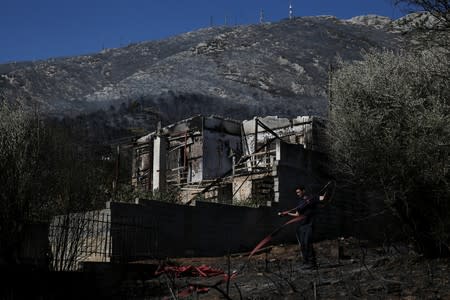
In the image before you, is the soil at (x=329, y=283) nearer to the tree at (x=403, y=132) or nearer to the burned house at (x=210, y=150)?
the tree at (x=403, y=132)

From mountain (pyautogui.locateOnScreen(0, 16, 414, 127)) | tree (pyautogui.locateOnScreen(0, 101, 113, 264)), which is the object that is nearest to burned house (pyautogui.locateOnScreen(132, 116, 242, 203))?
tree (pyautogui.locateOnScreen(0, 101, 113, 264))

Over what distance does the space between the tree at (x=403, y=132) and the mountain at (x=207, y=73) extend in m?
31.1

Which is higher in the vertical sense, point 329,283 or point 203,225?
point 203,225

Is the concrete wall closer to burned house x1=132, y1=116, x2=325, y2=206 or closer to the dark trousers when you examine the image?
burned house x1=132, y1=116, x2=325, y2=206

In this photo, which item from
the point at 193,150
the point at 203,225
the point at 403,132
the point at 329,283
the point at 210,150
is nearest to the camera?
the point at 329,283

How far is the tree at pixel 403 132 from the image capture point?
13180 mm

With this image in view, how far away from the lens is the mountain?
172 ft

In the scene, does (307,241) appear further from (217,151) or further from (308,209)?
(217,151)

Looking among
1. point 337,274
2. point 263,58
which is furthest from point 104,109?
point 337,274

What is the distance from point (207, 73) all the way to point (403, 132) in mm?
49191

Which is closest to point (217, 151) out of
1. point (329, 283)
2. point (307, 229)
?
point (307, 229)

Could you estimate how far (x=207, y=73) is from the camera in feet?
207

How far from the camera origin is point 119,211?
17.5 m

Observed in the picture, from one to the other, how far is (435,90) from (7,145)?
32.5 feet
